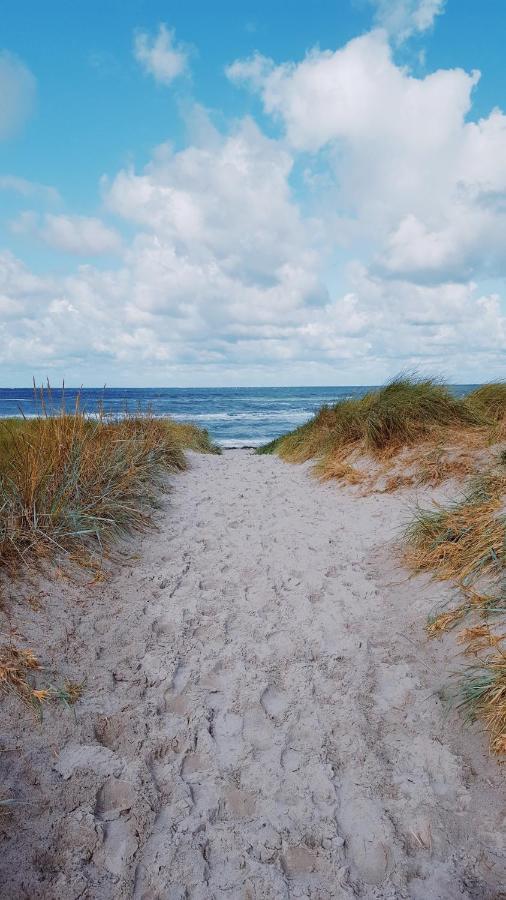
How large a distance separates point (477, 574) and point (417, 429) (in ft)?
13.4

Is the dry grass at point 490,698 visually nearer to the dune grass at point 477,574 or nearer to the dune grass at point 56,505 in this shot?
the dune grass at point 477,574

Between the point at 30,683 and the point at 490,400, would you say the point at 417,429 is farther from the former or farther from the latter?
the point at 30,683

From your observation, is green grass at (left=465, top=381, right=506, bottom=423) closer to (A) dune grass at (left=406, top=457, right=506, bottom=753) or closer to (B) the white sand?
(A) dune grass at (left=406, top=457, right=506, bottom=753)

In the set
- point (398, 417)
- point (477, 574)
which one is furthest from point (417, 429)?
point (477, 574)

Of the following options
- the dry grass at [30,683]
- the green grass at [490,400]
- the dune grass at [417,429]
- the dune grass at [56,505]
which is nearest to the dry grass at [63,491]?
the dune grass at [56,505]

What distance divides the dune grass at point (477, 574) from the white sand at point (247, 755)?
0.42 ft

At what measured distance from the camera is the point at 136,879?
1.68m

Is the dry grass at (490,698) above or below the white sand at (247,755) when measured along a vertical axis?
above

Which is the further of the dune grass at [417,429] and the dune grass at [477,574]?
the dune grass at [417,429]

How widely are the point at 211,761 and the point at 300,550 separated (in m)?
2.66

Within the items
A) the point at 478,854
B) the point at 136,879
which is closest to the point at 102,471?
the point at 136,879

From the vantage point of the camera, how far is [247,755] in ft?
7.34

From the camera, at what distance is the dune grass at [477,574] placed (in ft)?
7.53

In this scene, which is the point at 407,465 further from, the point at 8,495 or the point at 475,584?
the point at 8,495
